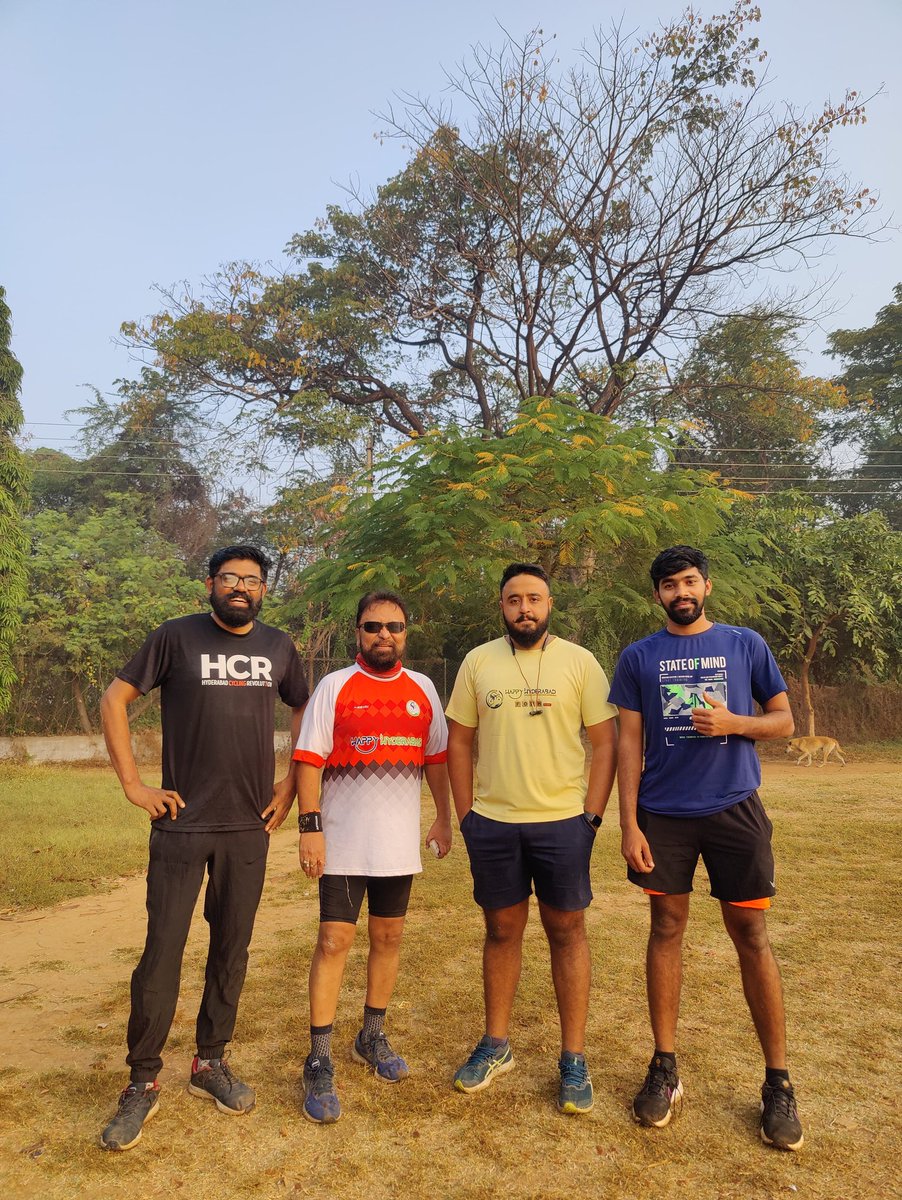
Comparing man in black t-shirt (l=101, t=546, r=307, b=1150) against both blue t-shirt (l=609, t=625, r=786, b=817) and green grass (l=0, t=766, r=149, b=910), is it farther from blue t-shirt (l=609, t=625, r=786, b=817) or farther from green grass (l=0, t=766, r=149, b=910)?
green grass (l=0, t=766, r=149, b=910)

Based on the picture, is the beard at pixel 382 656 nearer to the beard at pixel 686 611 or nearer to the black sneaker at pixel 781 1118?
the beard at pixel 686 611

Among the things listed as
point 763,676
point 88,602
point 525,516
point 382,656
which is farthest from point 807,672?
point 382,656

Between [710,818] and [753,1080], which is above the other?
[710,818]

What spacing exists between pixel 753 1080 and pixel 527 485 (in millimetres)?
7135

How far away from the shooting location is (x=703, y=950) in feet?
16.4

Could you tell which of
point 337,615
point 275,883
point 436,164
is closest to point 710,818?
point 275,883

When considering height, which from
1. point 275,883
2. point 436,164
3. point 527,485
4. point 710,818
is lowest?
point 275,883

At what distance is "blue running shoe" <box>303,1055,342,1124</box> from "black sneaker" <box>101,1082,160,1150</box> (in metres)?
0.54

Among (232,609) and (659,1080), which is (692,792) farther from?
(232,609)

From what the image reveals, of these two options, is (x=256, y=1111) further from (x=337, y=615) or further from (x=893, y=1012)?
(x=337, y=615)

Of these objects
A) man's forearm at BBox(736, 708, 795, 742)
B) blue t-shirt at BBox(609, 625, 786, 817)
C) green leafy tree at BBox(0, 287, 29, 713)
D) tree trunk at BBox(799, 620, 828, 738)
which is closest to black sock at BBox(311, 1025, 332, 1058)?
blue t-shirt at BBox(609, 625, 786, 817)

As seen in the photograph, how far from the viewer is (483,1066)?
11.0ft

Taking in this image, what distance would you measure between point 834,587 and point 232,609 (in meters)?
14.4

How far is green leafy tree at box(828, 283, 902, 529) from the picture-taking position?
26.7 metres
